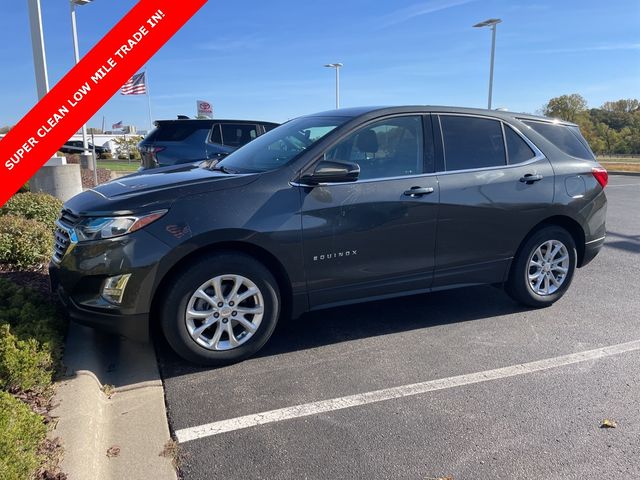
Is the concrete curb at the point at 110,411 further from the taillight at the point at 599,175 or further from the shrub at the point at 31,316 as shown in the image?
the taillight at the point at 599,175

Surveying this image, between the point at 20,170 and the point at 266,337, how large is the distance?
263cm

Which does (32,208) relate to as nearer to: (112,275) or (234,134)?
(112,275)

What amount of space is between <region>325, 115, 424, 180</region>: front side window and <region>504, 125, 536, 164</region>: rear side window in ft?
3.10

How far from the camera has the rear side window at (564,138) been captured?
4.75 metres

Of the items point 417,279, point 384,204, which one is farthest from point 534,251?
point 384,204

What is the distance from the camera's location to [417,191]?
3936mm

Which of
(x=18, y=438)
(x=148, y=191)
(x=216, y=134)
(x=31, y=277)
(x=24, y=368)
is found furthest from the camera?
(x=216, y=134)

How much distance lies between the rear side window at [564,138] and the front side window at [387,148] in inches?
52.8

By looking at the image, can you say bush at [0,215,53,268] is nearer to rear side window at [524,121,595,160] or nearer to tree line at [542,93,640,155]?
rear side window at [524,121,595,160]

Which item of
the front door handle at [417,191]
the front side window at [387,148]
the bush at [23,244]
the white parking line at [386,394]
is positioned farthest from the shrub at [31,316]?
the front door handle at [417,191]

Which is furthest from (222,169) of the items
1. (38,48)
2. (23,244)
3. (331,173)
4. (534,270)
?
(38,48)

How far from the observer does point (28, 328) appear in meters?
3.33

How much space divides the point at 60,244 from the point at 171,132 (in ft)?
18.6

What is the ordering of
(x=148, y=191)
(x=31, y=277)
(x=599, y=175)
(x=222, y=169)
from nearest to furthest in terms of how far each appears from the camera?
1. (x=148, y=191)
2. (x=222, y=169)
3. (x=31, y=277)
4. (x=599, y=175)
